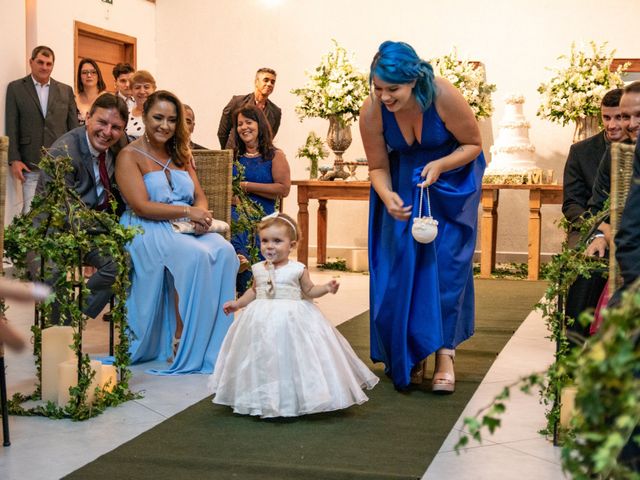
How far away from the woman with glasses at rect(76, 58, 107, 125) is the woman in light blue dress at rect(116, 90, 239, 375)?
406 centimetres

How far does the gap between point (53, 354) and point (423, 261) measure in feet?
5.20

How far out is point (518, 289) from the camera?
7977mm

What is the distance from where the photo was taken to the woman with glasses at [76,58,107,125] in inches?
342

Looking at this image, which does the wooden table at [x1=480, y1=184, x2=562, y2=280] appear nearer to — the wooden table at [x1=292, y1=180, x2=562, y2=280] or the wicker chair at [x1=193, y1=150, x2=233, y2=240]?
the wooden table at [x1=292, y1=180, x2=562, y2=280]

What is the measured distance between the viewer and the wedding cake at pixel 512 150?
8734 millimetres

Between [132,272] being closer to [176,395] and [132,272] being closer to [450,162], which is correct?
[176,395]

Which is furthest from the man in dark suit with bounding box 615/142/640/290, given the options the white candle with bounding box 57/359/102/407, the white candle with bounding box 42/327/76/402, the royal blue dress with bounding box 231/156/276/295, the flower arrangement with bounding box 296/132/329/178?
the flower arrangement with bounding box 296/132/329/178

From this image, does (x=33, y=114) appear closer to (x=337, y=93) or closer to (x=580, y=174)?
(x=337, y=93)

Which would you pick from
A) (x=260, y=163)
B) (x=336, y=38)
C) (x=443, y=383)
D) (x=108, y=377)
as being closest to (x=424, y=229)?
(x=443, y=383)

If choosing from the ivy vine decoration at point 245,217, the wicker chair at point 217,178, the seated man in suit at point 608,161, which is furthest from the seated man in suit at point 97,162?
the seated man in suit at point 608,161

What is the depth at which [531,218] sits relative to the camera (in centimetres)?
858

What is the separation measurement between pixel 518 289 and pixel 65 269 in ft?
16.3

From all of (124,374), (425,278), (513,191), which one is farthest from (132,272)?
(513,191)

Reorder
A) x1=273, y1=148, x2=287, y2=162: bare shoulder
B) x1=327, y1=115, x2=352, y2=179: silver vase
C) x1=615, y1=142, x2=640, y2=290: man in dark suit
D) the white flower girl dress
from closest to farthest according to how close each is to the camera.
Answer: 1. x1=615, y1=142, x2=640, y2=290: man in dark suit
2. the white flower girl dress
3. x1=273, y1=148, x2=287, y2=162: bare shoulder
4. x1=327, y1=115, x2=352, y2=179: silver vase
